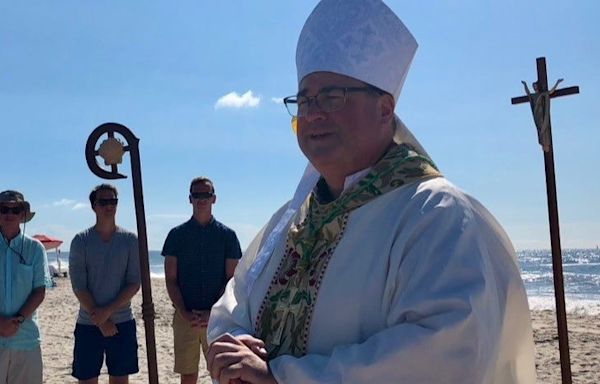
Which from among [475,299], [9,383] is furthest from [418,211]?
[9,383]

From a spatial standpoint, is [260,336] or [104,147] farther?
[104,147]

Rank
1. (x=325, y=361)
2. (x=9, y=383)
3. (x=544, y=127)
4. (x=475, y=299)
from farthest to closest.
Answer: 1. (x=9, y=383)
2. (x=544, y=127)
3. (x=325, y=361)
4. (x=475, y=299)

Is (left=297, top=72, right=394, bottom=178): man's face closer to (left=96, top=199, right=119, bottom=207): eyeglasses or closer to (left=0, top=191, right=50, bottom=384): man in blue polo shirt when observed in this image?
(left=96, top=199, right=119, bottom=207): eyeglasses

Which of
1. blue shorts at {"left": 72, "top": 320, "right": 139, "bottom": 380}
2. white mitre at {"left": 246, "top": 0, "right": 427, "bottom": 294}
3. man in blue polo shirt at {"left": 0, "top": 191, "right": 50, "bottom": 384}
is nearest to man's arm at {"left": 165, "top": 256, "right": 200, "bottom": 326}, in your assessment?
blue shorts at {"left": 72, "top": 320, "right": 139, "bottom": 380}

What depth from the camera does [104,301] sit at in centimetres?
516

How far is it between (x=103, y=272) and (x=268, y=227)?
298 cm

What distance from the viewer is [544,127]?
4289 mm

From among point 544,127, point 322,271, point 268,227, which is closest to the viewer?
point 322,271

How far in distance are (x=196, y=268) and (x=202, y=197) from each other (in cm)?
57

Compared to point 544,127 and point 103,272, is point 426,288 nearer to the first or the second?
point 544,127

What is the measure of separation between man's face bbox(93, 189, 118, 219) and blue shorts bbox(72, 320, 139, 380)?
0.87 meters

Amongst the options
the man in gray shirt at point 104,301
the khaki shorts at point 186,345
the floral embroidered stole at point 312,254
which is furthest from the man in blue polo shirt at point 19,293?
the floral embroidered stole at point 312,254

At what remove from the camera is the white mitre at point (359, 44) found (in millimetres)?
2119

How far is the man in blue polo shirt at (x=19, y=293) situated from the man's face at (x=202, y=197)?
127cm
